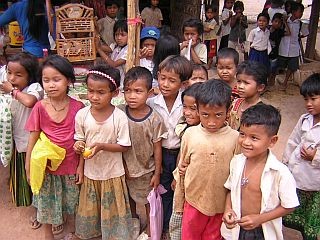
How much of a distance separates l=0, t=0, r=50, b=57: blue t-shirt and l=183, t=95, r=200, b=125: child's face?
2.38 metres

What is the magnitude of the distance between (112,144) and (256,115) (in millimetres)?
969

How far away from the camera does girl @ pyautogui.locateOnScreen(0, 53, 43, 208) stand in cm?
266

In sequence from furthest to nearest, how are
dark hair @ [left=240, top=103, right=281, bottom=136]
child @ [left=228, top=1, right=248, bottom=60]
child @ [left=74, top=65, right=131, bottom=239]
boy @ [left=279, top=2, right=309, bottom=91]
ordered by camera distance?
child @ [left=228, top=1, right=248, bottom=60], boy @ [left=279, top=2, right=309, bottom=91], child @ [left=74, top=65, right=131, bottom=239], dark hair @ [left=240, top=103, right=281, bottom=136]

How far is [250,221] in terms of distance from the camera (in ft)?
6.17

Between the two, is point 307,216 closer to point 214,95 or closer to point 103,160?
point 214,95

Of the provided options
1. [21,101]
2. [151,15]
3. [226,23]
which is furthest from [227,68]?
[226,23]

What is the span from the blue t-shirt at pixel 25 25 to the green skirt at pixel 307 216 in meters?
3.04

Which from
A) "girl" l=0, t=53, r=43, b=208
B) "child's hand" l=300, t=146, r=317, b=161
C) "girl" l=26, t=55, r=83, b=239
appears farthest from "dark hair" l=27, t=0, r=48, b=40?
"child's hand" l=300, t=146, r=317, b=161

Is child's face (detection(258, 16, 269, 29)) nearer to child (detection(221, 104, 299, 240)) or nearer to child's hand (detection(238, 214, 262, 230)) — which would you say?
child (detection(221, 104, 299, 240))

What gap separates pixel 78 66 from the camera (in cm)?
368

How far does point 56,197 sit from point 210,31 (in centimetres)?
570

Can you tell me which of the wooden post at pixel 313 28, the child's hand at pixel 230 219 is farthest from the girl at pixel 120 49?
the wooden post at pixel 313 28

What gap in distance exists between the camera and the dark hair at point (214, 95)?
197 cm

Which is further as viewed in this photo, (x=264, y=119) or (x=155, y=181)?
(x=155, y=181)
